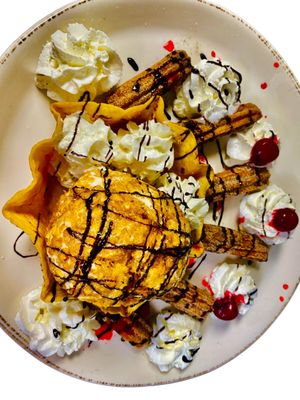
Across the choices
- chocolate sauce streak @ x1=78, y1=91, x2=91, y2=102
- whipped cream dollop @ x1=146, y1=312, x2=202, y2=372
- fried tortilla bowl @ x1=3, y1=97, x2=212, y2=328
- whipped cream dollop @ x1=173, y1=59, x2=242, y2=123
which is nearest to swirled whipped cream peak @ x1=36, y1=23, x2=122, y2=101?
chocolate sauce streak @ x1=78, y1=91, x2=91, y2=102

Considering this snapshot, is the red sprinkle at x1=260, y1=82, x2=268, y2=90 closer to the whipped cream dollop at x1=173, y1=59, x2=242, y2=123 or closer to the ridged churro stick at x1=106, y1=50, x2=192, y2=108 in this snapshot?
the whipped cream dollop at x1=173, y1=59, x2=242, y2=123

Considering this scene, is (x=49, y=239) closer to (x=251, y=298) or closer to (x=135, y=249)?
(x=135, y=249)

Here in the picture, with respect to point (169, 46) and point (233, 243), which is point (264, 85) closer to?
point (169, 46)

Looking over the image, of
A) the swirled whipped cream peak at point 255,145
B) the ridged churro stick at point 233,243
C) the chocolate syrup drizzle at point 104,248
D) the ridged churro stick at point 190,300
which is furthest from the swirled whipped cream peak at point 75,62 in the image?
the ridged churro stick at point 190,300

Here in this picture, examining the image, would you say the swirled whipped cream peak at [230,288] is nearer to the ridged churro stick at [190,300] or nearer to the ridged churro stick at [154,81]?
the ridged churro stick at [190,300]

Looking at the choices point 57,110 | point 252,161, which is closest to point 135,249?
point 57,110
